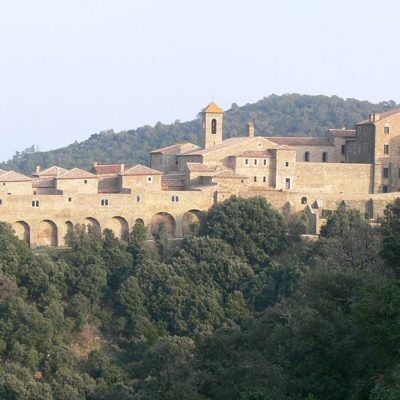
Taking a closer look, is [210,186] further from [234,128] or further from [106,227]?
[234,128]

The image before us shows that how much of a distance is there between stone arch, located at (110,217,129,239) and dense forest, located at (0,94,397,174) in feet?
190

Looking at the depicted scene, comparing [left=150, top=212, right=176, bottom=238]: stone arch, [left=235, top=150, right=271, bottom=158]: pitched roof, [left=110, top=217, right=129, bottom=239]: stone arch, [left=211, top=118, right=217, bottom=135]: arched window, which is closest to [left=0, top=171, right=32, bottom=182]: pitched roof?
[left=110, top=217, right=129, bottom=239]: stone arch

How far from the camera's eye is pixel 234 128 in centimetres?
11981

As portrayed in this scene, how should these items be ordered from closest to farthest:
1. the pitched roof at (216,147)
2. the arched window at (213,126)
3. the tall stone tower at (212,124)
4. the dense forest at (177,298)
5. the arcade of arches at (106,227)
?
the dense forest at (177,298)
the arcade of arches at (106,227)
the pitched roof at (216,147)
the tall stone tower at (212,124)
the arched window at (213,126)

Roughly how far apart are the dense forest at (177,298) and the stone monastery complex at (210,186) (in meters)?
0.77

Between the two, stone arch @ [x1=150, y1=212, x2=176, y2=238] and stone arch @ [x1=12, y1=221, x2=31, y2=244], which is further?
stone arch @ [x1=150, y1=212, x2=176, y2=238]

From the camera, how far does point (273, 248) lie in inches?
2007

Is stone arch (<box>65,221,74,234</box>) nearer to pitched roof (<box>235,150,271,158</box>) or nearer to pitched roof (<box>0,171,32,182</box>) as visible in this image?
pitched roof (<box>0,171,32,182</box>)

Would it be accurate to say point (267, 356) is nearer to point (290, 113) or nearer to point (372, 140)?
point (372, 140)

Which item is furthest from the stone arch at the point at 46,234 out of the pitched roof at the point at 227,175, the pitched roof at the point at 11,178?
the pitched roof at the point at 227,175

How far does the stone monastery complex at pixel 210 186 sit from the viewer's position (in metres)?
50.1

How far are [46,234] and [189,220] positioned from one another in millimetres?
6048

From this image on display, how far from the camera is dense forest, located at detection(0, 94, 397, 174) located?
114750 mm

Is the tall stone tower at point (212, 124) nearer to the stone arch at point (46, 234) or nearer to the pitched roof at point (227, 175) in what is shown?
the pitched roof at point (227, 175)
